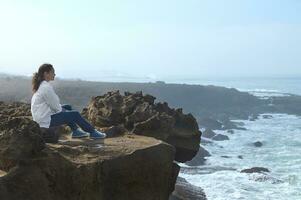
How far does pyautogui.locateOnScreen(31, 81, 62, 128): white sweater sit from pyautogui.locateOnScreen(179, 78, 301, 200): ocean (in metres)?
11.8

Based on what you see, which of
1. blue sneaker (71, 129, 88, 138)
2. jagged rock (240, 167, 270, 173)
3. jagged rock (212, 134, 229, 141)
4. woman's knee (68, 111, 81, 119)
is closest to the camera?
woman's knee (68, 111, 81, 119)

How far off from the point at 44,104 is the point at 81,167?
1725 mm

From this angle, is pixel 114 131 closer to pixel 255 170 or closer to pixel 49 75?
pixel 49 75

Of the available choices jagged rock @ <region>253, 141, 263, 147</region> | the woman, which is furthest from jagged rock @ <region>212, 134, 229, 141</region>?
the woman

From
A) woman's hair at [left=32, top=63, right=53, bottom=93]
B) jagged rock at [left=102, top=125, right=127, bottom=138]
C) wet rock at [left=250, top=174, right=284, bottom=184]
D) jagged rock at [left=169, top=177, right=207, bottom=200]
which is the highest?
woman's hair at [left=32, top=63, right=53, bottom=93]

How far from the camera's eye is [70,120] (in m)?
10.7

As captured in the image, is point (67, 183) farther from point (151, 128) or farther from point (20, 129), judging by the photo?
point (151, 128)

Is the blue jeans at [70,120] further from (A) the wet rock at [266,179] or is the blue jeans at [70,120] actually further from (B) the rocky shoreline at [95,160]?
(A) the wet rock at [266,179]

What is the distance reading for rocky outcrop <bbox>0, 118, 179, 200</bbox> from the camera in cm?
834

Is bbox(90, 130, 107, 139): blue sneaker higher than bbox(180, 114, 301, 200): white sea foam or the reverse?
higher

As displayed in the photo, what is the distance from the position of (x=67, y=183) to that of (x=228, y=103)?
192 ft

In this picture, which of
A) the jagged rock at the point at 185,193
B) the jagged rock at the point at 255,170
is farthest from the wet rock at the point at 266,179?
the jagged rock at the point at 185,193

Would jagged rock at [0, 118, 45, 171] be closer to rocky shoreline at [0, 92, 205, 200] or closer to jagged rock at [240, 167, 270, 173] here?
rocky shoreline at [0, 92, 205, 200]

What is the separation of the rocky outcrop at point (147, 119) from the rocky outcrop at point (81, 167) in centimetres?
128
